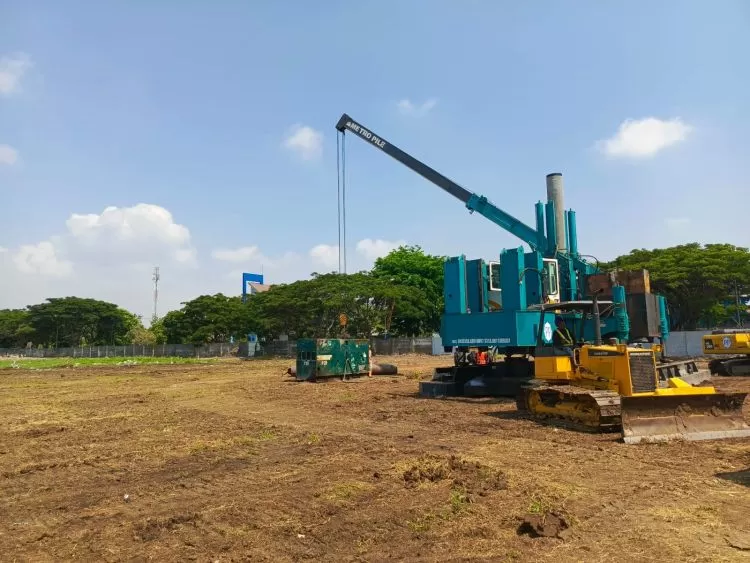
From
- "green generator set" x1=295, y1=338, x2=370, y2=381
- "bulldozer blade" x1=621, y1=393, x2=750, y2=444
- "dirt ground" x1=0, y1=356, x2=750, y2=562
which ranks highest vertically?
"green generator set" x1=295, y1=338, x2=370, y2=381

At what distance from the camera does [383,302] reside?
53125 millimetres

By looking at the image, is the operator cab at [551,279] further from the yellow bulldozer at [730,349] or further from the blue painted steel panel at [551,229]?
the yellow bulldozer at [730,349]

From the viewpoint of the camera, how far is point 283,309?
175ft

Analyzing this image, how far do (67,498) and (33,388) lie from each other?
20450 millimetres

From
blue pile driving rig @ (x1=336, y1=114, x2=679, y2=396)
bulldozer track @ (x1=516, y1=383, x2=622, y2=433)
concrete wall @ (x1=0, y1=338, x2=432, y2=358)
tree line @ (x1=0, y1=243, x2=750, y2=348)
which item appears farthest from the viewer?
concrete wall @ (x1=0, y1=338, x2=432, y2=358)

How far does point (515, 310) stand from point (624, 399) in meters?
5.85

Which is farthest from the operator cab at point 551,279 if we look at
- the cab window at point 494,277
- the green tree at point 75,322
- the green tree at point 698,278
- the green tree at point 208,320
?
the green tree at point 75,322

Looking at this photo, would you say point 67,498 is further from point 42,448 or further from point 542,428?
point 542,428

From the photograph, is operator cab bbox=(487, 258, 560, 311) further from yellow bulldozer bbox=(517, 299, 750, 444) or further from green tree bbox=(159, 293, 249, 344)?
green tree bbox=(159, 293, 249, 344)

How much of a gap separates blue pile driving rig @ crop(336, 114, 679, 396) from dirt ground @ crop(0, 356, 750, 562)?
3.73m

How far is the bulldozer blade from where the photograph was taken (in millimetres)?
9227

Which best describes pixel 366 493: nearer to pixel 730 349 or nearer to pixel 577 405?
pixel 577 405

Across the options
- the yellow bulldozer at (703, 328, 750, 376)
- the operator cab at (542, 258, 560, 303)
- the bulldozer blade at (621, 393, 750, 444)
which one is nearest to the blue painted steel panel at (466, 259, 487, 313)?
the operator cab at (542, 258, 560, 303)

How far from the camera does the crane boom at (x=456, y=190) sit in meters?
20.7
